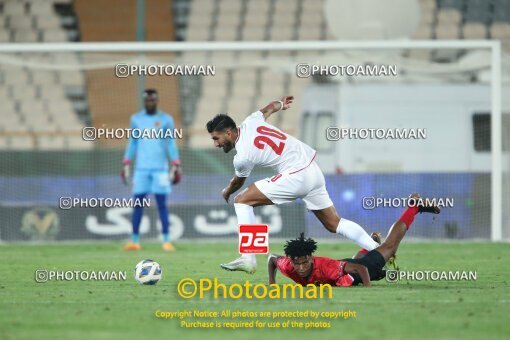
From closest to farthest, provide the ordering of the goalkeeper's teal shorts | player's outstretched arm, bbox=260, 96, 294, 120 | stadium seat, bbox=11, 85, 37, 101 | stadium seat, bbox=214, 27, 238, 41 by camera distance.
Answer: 1. player's outstretched arm, bbox=260, 96, 294, 120
2. the goalkeeper's teal shorts
3. stadium seat, bbox=11, 85, 37, 101
4. stadium seat, bbox=214, 27, 238, 41

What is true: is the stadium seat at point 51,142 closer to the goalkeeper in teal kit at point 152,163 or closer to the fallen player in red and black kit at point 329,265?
the goalkeeper in teal kit at point 152,163

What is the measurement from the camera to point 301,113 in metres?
21.9

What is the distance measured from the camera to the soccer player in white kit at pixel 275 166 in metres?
10.5

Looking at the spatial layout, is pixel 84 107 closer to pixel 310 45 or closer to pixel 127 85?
pixel 127 85

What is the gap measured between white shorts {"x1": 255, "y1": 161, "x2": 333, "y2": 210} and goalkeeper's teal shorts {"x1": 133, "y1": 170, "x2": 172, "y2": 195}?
5.51 meters

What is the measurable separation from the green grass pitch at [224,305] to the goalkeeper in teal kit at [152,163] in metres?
2.29

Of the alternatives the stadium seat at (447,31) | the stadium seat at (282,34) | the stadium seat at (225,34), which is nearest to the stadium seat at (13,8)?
the stadium seat at (225,34)

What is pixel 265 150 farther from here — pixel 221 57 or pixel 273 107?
pixel 221 57

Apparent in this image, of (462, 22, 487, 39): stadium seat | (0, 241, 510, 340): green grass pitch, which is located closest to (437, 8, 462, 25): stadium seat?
(462, 22, 487, 39): stadium seat

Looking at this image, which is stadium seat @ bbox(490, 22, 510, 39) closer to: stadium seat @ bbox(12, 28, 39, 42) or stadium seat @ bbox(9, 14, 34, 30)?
stadium seat @ bbox(12, 28, 39, 42)

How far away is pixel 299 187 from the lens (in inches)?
416

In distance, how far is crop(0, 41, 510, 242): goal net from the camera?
60.6 ft

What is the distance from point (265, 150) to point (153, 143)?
581cm

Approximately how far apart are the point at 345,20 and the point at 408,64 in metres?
4.10
